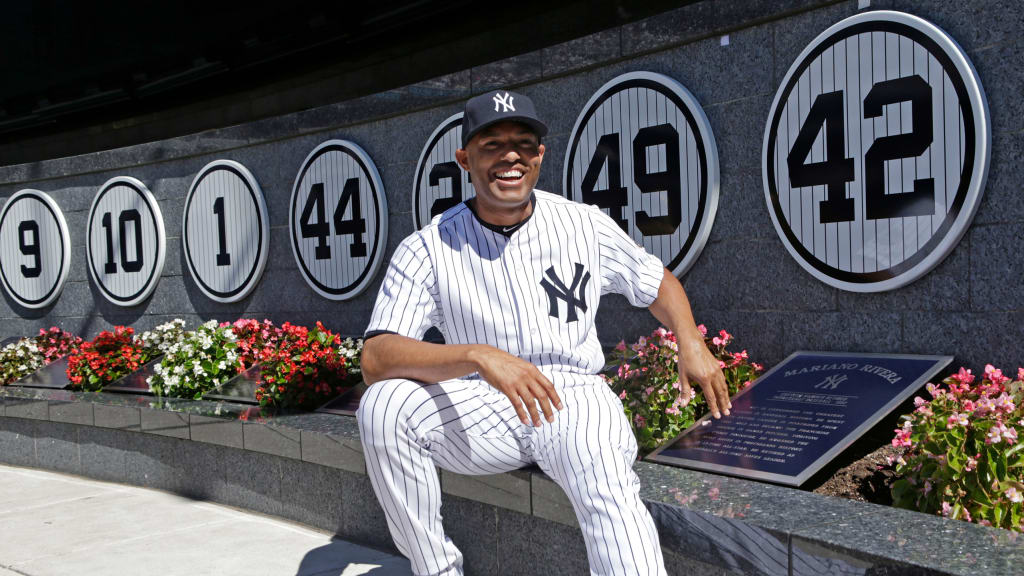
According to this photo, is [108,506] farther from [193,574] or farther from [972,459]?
[972,459]

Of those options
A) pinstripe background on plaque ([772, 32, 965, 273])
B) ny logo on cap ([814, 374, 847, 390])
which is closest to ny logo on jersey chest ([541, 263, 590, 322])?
ny logo on cap ([814, 374, 847, 390])

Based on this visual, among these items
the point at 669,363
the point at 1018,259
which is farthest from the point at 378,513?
the point at 1018,259

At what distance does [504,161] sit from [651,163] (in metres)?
2.61

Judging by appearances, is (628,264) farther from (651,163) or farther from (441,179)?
(441,179)

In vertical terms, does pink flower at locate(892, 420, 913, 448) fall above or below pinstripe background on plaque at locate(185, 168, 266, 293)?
below

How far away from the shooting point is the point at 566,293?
11.5 feet

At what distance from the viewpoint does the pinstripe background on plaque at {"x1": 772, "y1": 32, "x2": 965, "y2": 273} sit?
4516 mm

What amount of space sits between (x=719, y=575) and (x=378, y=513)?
7.21 feet

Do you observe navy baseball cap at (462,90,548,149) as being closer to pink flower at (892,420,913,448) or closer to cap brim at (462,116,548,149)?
cap brim at (462,116,548,149)

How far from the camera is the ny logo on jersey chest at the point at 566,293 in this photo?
347 centimetres

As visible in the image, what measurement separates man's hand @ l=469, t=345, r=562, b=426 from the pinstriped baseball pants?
1.12 ft

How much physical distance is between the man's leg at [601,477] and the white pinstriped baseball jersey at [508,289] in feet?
0.59

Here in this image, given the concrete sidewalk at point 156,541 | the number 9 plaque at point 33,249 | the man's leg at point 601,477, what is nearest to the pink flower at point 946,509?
the man's leg at point 601,477

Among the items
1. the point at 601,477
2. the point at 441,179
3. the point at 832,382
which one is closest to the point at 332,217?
the point at 441,179
